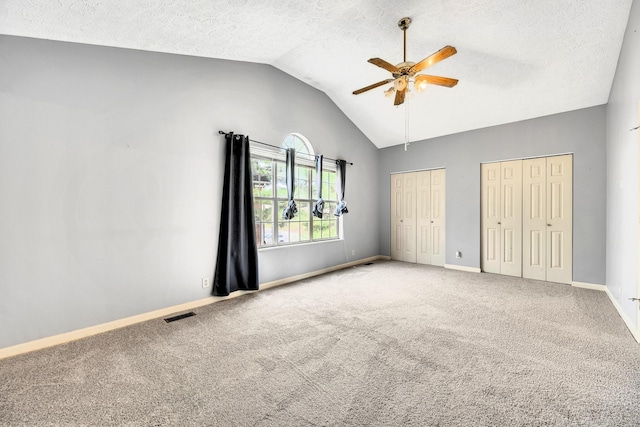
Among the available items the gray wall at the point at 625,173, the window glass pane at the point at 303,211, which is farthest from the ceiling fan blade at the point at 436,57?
Answer: the window glass pane at the point at 303,211

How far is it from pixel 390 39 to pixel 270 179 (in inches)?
98.9

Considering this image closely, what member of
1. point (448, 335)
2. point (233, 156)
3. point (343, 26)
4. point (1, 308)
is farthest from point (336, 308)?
point (343, 26)

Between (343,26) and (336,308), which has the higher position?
(343,26)

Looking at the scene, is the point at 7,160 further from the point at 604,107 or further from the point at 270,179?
the point at 604,107

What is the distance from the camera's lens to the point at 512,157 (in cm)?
477

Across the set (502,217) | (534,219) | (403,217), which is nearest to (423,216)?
(403,217)

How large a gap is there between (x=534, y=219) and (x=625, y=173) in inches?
73.4

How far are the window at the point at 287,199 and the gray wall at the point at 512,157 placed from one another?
5.90 feet

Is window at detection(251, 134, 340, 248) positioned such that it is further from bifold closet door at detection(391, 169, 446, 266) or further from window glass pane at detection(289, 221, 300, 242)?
bifold closet door at detection(391, 169, 446, 266)

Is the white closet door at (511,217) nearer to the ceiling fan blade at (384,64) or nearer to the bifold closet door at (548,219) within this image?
the bifold closet door at (548,219)

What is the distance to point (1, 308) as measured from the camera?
7.39 ft

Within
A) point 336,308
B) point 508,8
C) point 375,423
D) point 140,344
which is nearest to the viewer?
point 375,423

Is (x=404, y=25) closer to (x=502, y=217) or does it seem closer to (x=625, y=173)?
(x=625, y=173)

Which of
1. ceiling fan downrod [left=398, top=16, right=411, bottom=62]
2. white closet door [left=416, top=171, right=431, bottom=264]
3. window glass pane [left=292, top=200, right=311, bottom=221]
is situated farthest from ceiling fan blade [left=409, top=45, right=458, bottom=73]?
white closet door [left=416, top=171, right=431, bottom=264]
